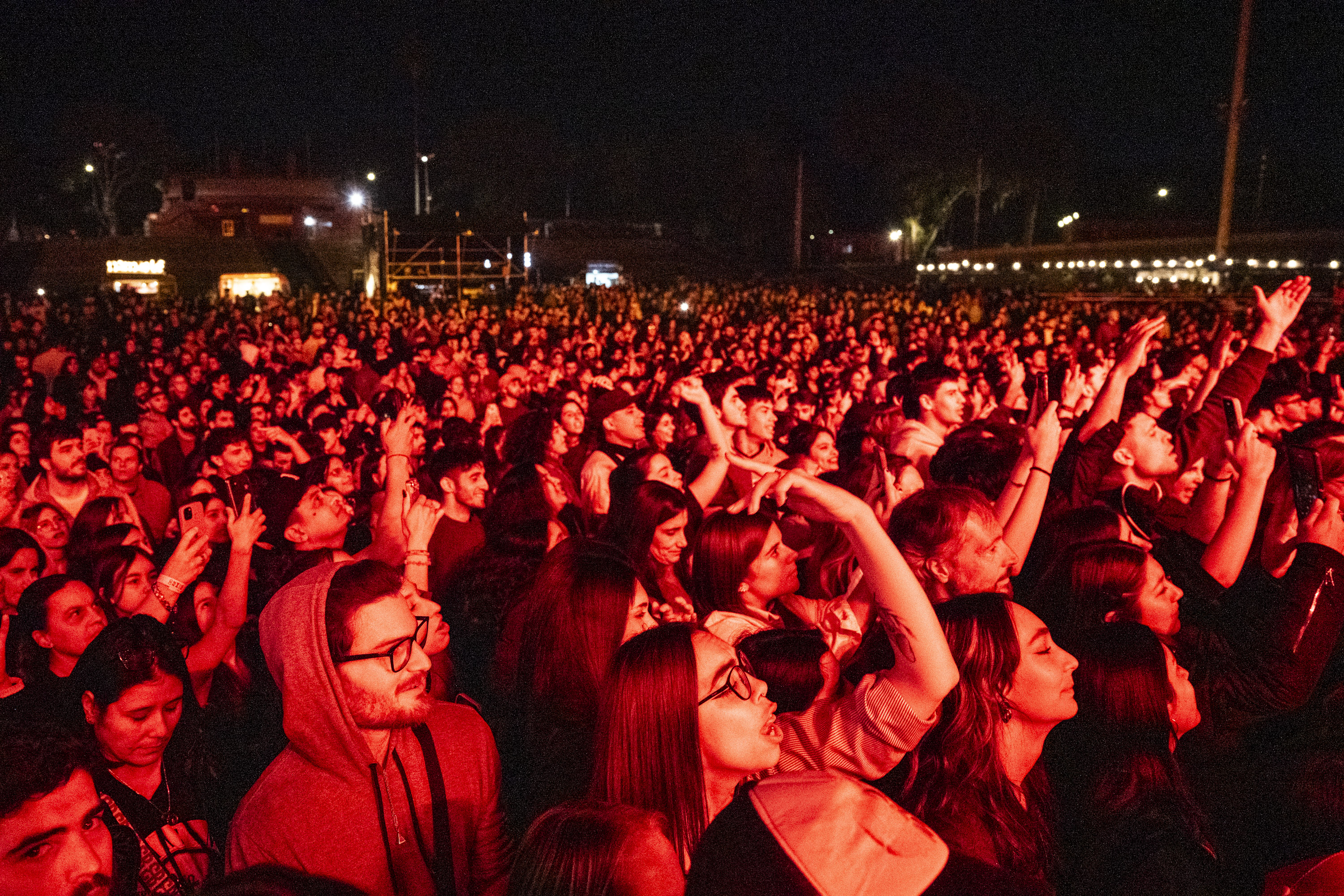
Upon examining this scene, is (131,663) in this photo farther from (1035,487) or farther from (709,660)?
(1035,487)

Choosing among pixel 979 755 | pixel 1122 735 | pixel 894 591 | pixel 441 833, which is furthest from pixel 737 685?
pixel 1122 735

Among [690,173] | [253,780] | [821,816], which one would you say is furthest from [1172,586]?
[690,173]

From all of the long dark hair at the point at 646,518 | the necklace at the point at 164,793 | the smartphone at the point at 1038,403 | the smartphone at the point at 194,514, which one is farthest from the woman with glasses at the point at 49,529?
the smartphone at the point at 1038,403

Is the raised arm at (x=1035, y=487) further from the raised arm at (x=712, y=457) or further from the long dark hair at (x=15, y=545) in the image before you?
the long dark hair at (x=15, y=545)

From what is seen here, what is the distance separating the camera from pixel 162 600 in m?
3.73

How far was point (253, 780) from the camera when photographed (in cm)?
382

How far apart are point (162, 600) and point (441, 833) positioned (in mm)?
1944

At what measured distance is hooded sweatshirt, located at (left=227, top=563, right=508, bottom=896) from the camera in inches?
83.7

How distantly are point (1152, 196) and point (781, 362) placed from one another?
6112 cm

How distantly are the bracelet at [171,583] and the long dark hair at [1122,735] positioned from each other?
2727 mm

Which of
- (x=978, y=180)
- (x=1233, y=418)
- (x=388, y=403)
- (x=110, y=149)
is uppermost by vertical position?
(x=110, y=149)

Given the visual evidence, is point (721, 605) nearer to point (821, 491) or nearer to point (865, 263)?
point (821, 491)

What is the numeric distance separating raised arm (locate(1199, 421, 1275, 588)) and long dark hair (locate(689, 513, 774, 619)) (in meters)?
1.58

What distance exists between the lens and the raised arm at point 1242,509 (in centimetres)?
376
